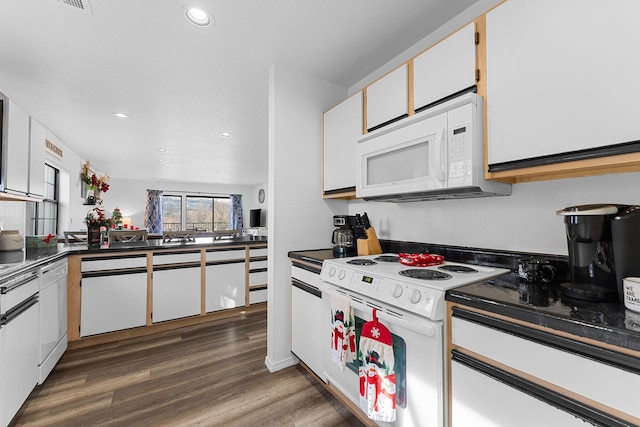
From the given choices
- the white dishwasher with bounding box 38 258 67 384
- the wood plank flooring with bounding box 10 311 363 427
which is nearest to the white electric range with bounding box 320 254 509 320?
the wood plank flooring with bounding box 10 311 363 427

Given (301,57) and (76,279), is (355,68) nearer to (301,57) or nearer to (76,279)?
(301,57)

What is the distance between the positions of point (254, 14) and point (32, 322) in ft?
8.02

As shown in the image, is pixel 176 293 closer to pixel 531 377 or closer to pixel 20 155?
pixel 20 155

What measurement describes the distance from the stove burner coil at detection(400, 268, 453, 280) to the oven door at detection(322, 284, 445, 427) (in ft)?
0.64

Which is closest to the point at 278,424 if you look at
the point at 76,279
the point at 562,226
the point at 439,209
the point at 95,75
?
the point at 439,209

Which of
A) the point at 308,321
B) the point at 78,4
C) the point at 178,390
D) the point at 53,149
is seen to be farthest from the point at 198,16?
the point at 53,149

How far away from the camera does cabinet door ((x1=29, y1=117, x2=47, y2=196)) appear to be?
250 centimetres

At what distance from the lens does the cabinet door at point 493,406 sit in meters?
0.82

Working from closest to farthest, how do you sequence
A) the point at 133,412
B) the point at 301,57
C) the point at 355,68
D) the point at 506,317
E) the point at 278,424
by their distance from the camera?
the point at 506,317 < the point at 278,424 < the point at 133,412 < the point at 301,57 < the point at 355,68

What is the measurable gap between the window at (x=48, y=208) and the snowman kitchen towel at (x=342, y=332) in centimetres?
449

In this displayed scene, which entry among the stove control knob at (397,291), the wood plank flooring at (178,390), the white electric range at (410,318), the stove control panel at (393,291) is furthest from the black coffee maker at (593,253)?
the wood plank flooring at (178,390)

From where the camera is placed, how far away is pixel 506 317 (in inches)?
36.2

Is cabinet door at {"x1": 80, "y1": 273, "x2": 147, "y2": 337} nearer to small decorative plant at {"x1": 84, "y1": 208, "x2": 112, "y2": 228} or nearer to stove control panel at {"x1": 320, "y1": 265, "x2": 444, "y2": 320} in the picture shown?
small decorative plant at {"x1": 84, "y1": 208, "x2": 112, "y2": 228}

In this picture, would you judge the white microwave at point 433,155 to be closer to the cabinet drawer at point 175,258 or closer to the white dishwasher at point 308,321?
the white dishwasher at point 308,321
